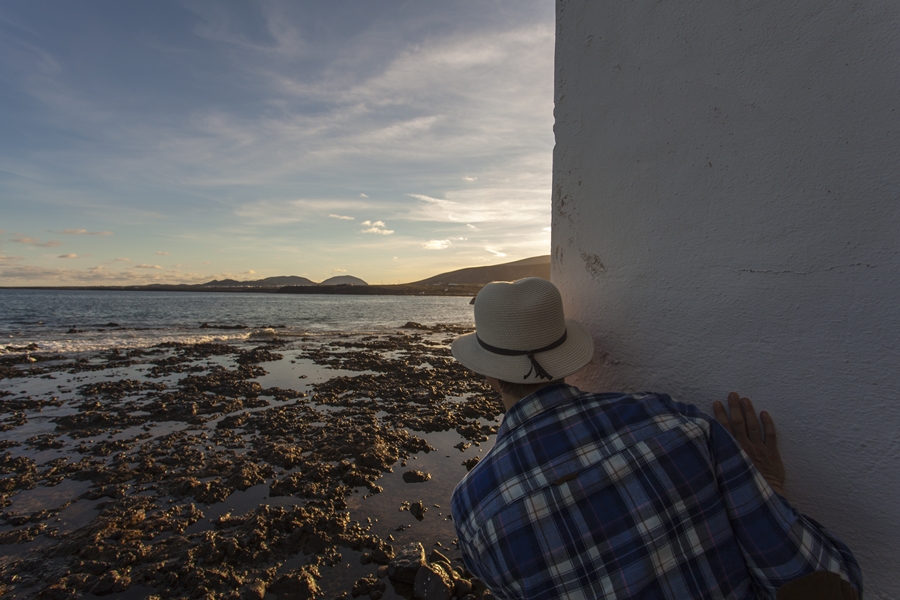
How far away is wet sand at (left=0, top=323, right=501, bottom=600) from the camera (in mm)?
2822

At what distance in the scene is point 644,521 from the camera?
110 cm

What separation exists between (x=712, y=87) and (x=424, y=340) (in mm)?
16188

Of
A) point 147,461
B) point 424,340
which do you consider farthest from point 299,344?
point 147,461

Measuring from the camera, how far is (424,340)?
17375 mm

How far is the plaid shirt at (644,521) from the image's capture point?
108 centimetres

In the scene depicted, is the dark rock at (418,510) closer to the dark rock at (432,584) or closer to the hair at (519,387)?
the dark rock at (432,584)

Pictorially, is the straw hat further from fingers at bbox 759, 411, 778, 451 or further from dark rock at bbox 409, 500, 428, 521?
dark rock at bbox 409, 500, 428, 521

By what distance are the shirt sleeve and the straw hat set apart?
1.63 ft

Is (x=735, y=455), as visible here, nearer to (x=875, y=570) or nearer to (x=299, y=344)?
(x=875, y=570)

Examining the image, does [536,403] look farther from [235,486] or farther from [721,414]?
[235,486]

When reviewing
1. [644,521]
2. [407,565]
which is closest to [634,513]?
[644,521]

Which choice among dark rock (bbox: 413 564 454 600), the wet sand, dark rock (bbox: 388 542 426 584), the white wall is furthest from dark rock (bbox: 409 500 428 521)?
the white wall

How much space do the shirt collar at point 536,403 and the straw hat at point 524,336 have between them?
0.04 m

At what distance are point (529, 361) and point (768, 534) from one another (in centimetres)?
74
